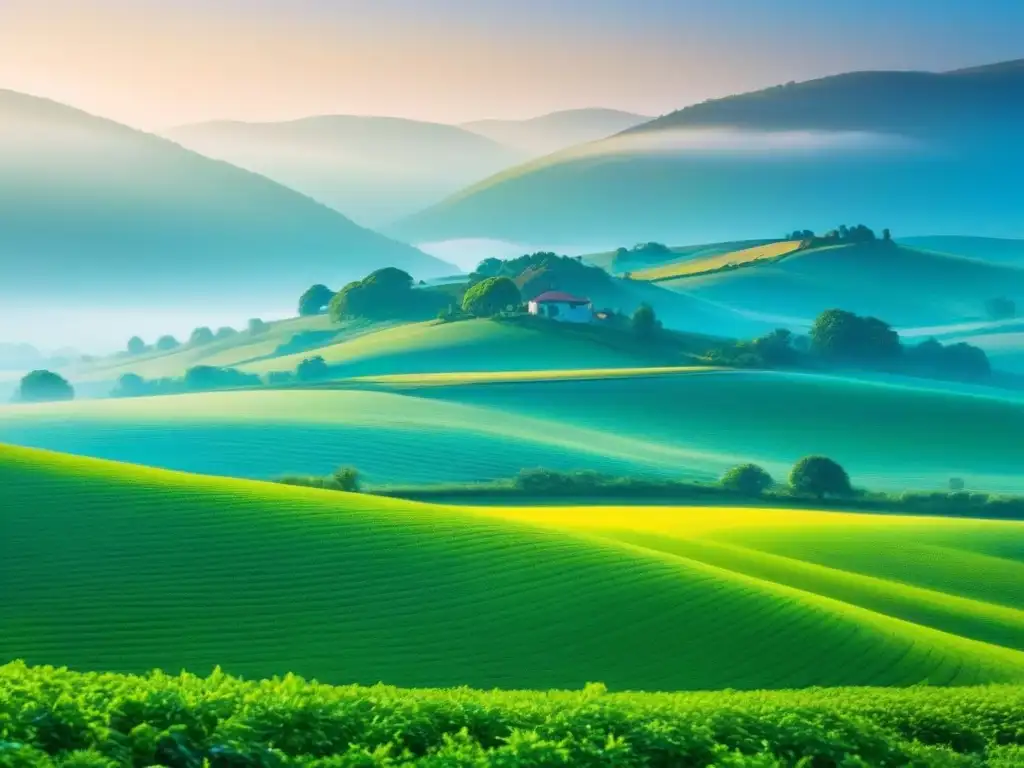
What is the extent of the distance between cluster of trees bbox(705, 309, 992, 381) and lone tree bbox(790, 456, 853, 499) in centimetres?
5366

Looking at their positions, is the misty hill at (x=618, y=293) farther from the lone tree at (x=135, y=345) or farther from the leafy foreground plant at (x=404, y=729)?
the leafy foreground plant at (x=404, y=729)

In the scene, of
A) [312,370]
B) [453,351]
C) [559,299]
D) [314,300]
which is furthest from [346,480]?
[314,300]

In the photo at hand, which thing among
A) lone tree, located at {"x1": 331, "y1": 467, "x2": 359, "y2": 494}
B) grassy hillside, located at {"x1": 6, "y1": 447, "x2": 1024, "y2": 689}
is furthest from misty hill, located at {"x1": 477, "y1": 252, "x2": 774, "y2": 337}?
grassy hillside, located at {"x1": 6, "y1": 447, "x2": 1024, "y2": 689}

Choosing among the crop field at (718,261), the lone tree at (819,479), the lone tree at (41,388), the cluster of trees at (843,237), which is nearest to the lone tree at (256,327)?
the lone tree at (41,388)

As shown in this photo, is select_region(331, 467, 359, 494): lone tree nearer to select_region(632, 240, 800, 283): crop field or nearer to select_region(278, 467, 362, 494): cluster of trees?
select_region(278, 467, 362, 494): cluster of trees

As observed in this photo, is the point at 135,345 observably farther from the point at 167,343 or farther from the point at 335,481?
the point at 335,481

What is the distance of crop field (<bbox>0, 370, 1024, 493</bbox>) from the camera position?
5888cm

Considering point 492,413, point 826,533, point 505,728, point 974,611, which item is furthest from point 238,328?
point 505,728

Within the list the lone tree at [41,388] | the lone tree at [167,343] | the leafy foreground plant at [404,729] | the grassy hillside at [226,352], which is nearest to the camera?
the leafy foreground plant at [404,729]

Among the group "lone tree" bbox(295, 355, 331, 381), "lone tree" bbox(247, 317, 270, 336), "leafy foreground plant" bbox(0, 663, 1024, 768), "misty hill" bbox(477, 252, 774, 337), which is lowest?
"leafy foreground plant" bbox(0, 663, 1024, 768)

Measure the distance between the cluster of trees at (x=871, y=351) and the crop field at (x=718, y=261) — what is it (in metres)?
55.1

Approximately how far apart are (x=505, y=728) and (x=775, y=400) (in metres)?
74.3

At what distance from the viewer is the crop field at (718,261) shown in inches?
7075

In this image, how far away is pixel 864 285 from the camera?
172 metres
